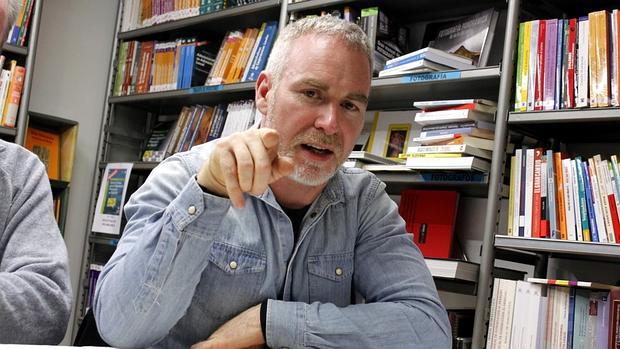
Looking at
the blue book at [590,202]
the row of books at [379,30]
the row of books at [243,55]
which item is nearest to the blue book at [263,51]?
the row of books at [243,55]

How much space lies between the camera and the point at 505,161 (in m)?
2.14

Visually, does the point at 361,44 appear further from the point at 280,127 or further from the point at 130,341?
the point at 130,341

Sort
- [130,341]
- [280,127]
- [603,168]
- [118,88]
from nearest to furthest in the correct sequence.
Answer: [130,341], [280,127], [603,168], [118,88]

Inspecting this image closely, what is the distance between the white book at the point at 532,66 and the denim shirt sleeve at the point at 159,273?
143cm

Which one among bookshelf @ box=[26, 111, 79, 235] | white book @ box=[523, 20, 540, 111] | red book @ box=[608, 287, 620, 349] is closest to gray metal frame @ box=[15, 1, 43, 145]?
bookshelf @ box=[26, 111, 79, 235]

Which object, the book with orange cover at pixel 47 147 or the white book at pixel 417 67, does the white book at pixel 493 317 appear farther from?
the book with orange cover at pixel 47 147

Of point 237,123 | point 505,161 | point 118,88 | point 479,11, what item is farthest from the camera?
point 118,88

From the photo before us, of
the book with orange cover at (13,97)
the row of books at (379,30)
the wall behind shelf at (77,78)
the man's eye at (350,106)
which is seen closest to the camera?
the man's eye at (350,106)

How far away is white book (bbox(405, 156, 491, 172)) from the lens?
2.10 m

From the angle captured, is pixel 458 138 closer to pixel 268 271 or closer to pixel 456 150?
pixel 456 150

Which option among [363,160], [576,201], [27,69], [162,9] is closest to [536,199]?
[576,201]

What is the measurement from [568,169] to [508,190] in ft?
0.79

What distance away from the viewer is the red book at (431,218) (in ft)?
7.85

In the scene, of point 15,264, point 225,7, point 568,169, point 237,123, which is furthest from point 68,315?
point 225,7
